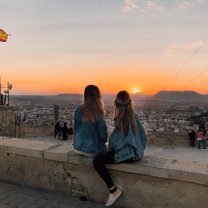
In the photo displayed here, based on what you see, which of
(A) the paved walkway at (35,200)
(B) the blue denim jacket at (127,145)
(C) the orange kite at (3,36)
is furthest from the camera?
(C) the orange kite at (3,36)

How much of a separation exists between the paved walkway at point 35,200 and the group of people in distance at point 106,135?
440 mm

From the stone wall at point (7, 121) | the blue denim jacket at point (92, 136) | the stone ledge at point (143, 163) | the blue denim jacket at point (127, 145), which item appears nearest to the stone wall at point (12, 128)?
the stone wall at point (7, 121)

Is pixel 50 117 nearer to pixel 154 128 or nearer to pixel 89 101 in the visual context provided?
pixel 154 128

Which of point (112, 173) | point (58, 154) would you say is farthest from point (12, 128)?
point (112, 173)

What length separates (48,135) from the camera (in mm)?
21484

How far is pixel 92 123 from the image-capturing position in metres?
4.00

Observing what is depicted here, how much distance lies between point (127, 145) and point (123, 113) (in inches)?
14.6

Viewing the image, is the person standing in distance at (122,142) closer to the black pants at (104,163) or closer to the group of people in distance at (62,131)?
the black pants at (104,163)

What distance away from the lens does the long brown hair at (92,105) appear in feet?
13.1

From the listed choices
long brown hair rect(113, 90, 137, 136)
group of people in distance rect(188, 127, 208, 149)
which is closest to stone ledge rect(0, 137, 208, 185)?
long brown hair rect(113, 90, 137, 136)

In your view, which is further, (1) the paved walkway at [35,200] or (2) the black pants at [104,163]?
(1) the paved walkway at [35,200]

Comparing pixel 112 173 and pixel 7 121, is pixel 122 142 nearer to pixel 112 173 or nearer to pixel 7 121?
pixel 112 173

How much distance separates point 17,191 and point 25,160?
0.44m

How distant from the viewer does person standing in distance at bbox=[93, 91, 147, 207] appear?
146 inches
